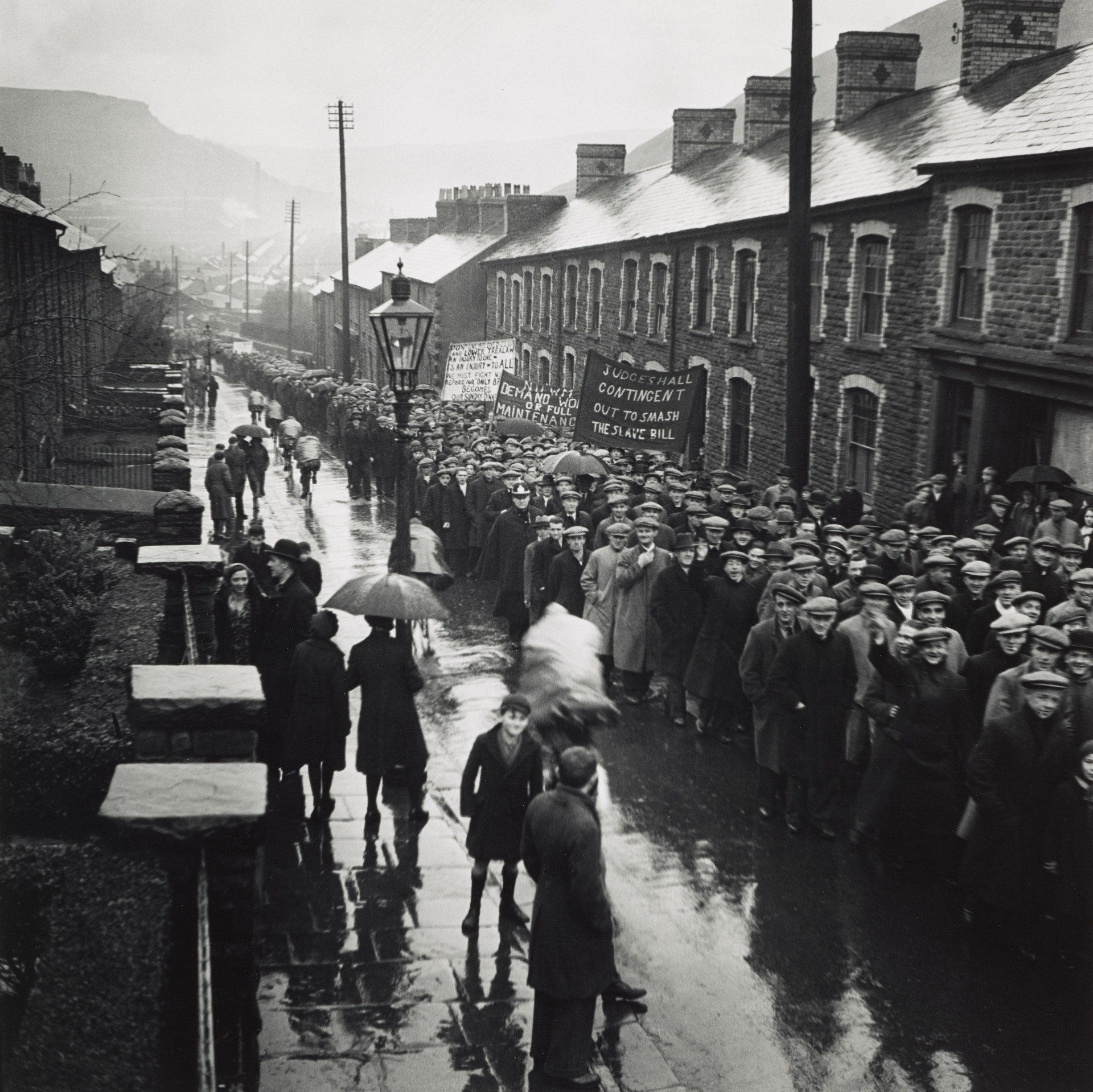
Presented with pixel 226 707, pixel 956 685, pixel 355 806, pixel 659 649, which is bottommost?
pixel 355 806

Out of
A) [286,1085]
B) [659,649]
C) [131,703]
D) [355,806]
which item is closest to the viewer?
[131,703]

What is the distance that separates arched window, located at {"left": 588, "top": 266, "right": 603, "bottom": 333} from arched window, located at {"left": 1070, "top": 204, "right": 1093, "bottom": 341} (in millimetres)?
19456

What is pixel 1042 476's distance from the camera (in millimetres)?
13711

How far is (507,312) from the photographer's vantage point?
1725 inches

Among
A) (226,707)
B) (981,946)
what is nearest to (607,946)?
(226,707)

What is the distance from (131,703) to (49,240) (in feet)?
62.6

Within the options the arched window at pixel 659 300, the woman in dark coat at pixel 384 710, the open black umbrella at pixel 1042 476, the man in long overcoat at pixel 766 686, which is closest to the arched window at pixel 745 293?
the arched window at pixel 659 300

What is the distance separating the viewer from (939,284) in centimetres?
1742

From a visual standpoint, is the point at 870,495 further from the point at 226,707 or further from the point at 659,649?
the point at 226,707

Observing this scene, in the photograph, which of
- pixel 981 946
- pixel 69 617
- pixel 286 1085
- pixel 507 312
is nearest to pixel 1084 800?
pixel 981 946

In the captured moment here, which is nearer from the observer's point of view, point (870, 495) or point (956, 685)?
point (956, 685)

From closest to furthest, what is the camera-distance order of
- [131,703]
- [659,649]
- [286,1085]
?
1. [131,703]
2. [286,1085]
3. [659,649]

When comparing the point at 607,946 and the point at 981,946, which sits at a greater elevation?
the point at 607,946

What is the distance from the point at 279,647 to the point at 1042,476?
889cm
